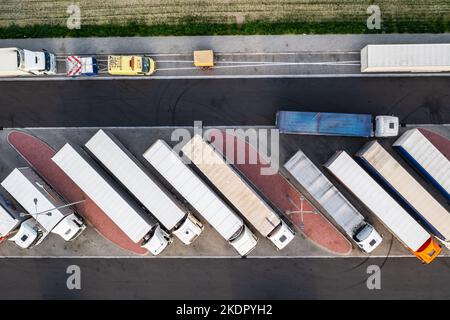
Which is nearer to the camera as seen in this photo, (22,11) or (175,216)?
(175,216)

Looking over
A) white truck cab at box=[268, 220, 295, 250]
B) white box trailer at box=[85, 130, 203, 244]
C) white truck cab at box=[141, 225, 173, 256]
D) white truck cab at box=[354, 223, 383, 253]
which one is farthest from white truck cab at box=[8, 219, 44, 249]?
white truck cab at box=[354, 223, 383, 253]

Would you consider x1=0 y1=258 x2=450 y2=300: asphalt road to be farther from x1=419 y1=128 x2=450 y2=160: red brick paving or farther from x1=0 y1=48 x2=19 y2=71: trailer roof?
x1=0 y1=48 x2=19 y2=71: trailer roof

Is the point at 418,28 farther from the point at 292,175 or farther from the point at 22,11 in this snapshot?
the point at 22,11

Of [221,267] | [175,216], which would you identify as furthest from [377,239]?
[175,216]

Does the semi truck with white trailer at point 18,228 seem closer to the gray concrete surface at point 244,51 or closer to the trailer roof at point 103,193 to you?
the trailer roof at point 103,193

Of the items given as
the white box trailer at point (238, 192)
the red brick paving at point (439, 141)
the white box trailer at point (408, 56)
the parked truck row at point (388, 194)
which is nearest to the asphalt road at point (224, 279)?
the parked truck row at point (388, 194)
